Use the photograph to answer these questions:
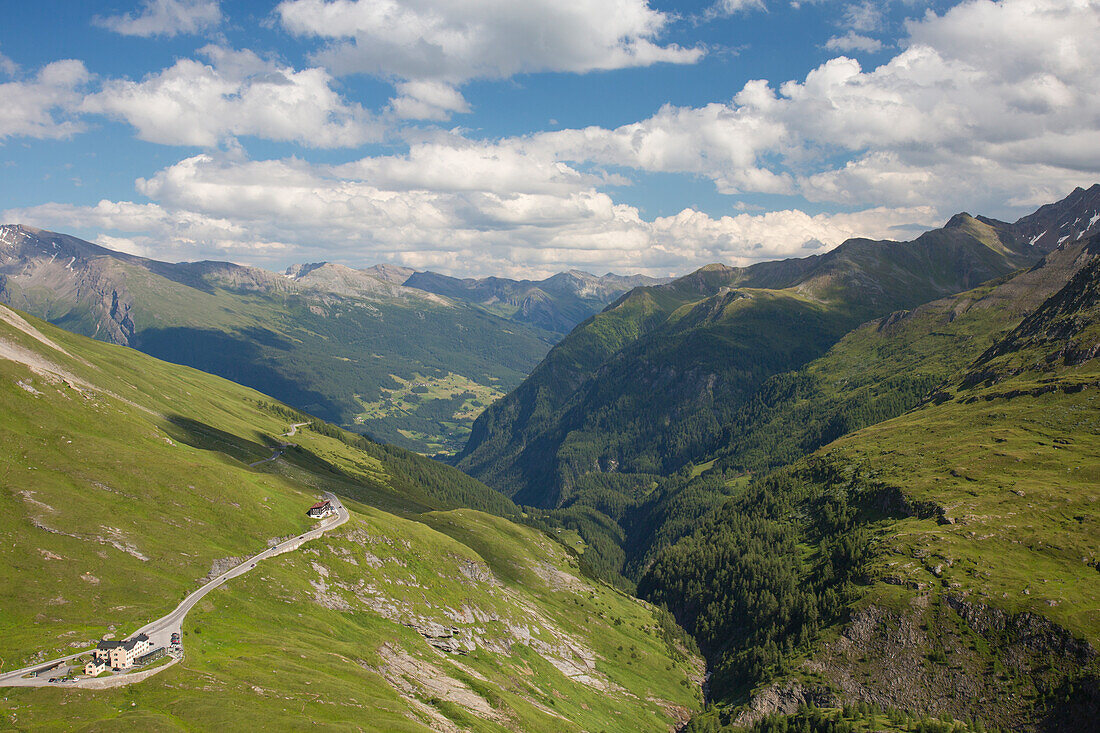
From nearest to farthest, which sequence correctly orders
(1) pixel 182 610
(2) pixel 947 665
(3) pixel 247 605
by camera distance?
(1) pixel 182 610, (3) pixel 247 605, (2) pixel 947 665

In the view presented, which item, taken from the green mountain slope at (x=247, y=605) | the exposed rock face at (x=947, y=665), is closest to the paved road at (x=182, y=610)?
the green mountain slope at (x=247, y=605)

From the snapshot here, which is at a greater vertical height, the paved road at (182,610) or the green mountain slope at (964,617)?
the paved road at (182,610)

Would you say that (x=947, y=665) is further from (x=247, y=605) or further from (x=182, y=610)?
(x=182, y=610)

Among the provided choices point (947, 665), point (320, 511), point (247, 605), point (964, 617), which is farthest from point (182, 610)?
point (964, 617)

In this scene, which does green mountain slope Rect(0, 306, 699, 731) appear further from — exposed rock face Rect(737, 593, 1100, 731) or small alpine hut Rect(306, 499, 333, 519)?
exposed rock face Rect(737, 593, 1100, 731)

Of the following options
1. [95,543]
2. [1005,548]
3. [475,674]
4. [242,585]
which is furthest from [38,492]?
[1005,548]

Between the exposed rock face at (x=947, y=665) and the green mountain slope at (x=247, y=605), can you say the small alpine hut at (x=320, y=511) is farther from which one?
the exposed rock face at (x=947, y=665)

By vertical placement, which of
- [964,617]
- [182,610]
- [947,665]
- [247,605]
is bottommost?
[947,665]
